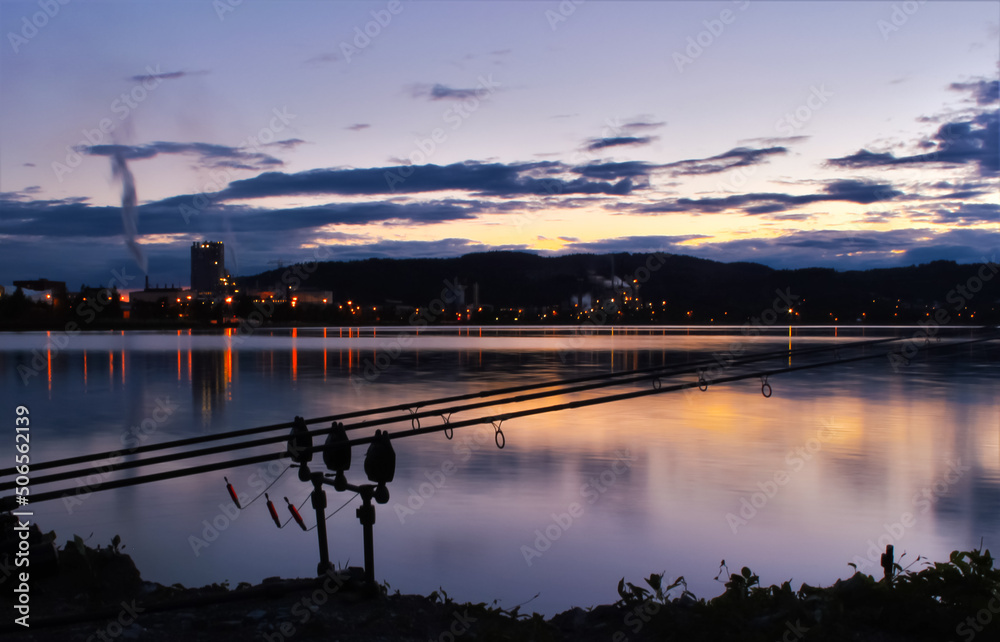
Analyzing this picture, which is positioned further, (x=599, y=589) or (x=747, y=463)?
(x=747, y=463)

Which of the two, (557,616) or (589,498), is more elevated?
(557,616)

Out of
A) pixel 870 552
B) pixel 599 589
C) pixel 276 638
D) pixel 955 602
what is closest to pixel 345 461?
pixel 276 638

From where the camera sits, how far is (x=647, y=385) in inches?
1216

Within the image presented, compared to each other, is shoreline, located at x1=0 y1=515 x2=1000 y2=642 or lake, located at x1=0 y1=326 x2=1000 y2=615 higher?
shoreline, located at x1=0 y1=515 x2=1000 y2=642

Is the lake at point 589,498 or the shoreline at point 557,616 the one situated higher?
the shoreline at point 557,616

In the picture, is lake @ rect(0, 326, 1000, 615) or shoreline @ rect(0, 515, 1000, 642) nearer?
shoreline @ rect(0, 515, 1000, 642)

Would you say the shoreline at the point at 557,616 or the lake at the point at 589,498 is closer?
the shoreline at the point at 557,616

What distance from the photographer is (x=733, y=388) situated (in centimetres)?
2892

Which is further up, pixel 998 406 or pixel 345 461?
pixel 345 461

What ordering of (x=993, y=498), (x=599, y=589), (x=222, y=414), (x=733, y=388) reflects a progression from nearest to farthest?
(x=599, y=589)
(x=993, y=498)
(x=222, y=414)
(x=733, y=388)

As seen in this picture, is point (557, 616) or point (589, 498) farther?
point (589, 498)

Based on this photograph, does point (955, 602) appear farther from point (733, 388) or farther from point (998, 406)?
point (733, 388)

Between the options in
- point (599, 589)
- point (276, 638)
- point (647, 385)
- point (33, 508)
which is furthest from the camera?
point (647, 385)

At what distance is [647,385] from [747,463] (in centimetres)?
1703
